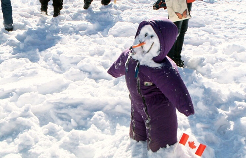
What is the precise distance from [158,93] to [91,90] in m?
1.43

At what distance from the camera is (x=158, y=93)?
2.04 metres

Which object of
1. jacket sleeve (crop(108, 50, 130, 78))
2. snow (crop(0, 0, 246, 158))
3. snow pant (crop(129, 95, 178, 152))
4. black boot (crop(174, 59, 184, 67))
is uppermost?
jacket sleeve (crop(108, 50, 130, 78))

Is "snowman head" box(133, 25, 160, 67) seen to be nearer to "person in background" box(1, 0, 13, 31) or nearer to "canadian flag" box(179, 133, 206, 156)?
"canadian flag" box(179, 133, 206, 156)

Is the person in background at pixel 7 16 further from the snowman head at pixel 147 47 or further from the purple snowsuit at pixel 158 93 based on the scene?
the snowman head at pixel 147 47

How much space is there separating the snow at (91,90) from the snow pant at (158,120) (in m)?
0.09

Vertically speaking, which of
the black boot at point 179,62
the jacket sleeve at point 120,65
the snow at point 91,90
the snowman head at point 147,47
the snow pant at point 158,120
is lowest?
the snow at point 91,90

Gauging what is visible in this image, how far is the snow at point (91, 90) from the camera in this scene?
2465 mm

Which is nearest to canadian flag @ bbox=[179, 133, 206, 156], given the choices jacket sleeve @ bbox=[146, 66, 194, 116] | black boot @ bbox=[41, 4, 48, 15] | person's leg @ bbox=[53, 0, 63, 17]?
jacket sleeve @ bbox=[146, 66, 194, 116]

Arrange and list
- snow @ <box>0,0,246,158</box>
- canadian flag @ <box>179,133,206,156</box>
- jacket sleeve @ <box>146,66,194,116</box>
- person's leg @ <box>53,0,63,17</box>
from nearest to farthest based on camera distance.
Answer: jacket sleeve @ <box>146,66,194,116</box> < canadian flag @ <box>179,133,206,156</box> < snow @ <box>0,0,246,158</box> < person's leg @ <box>53,0,63,17</box>

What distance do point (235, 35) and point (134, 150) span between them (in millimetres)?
4008

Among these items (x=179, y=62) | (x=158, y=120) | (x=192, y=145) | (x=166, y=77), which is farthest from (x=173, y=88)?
(x=179, y=62)

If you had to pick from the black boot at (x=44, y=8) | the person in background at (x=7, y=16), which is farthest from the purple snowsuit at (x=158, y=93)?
the black boot at (x=44, y=8)

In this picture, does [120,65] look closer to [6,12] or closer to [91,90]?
[91,90]

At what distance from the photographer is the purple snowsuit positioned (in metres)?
1.88
